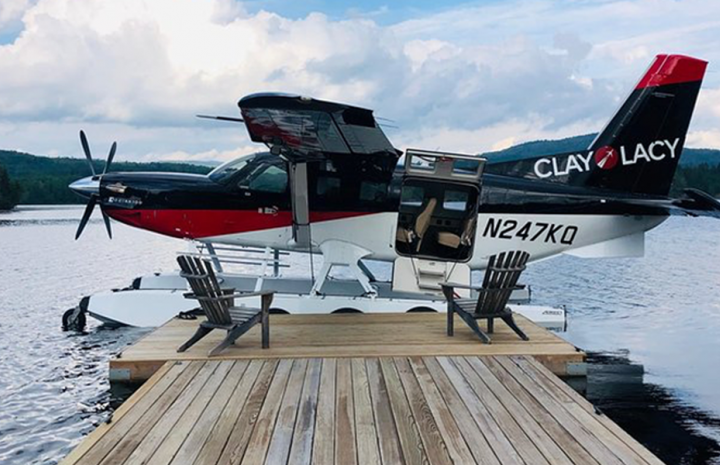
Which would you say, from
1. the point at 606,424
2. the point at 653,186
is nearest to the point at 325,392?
the point at 606,424

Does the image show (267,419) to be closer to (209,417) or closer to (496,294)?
(209,417)

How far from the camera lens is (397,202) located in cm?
909

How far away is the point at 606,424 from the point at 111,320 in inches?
305

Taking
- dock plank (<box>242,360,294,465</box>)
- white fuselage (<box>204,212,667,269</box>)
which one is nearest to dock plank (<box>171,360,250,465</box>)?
dock plank (<box>242,360,294,465</box>)

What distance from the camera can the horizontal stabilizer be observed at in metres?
9.11

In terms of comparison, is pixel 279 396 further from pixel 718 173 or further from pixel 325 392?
pixel 718 173

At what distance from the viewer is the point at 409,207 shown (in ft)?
28.3

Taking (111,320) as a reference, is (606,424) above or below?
above

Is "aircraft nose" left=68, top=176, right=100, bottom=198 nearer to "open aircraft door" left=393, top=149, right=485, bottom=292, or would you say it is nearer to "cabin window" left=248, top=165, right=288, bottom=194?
"cabin window" left=248, top=165, right=288, bottom=194

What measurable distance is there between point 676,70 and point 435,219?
13.8 ft

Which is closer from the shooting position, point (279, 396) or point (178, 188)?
point (279, 396)

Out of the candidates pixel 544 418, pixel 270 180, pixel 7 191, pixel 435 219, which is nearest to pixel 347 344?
pixel 544 418

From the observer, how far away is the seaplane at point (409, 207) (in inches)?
345

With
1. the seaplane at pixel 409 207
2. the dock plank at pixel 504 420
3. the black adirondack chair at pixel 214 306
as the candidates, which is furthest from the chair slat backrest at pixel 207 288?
the seaplane at pixel 409 207
